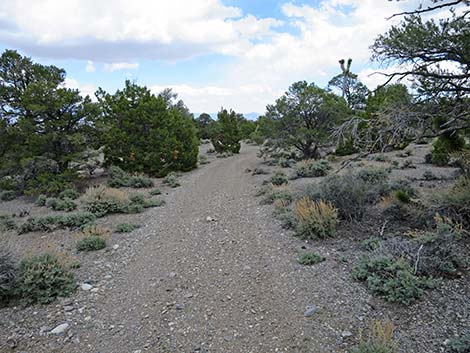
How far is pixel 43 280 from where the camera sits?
4.79m

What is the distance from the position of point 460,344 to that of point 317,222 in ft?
10.9

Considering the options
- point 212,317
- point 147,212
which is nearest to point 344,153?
point 147,212

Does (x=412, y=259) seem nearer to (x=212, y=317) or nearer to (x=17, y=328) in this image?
(x=212, y=317)

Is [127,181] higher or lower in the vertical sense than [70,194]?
higher

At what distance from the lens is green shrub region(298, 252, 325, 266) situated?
17.4ft

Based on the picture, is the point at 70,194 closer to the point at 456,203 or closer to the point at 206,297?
the point at 206,297

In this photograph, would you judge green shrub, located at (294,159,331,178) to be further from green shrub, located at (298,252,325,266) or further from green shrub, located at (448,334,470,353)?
green shrub, located at (448,334,470,353)

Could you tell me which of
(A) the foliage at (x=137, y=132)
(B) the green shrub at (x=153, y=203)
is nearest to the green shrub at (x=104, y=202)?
(B) the green shrub at (x=153, y=203)

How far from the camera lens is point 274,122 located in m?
18.8

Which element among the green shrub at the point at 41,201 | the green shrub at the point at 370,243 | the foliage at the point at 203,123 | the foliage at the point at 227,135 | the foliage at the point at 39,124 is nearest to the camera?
the green shrub at the point at 370,243

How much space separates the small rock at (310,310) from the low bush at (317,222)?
228cm

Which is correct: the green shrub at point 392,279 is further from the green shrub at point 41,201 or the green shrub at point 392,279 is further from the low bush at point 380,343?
the green shrub at point 41,201

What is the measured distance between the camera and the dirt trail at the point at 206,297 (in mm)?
3709

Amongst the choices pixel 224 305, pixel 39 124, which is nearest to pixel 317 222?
pixel 224 305
